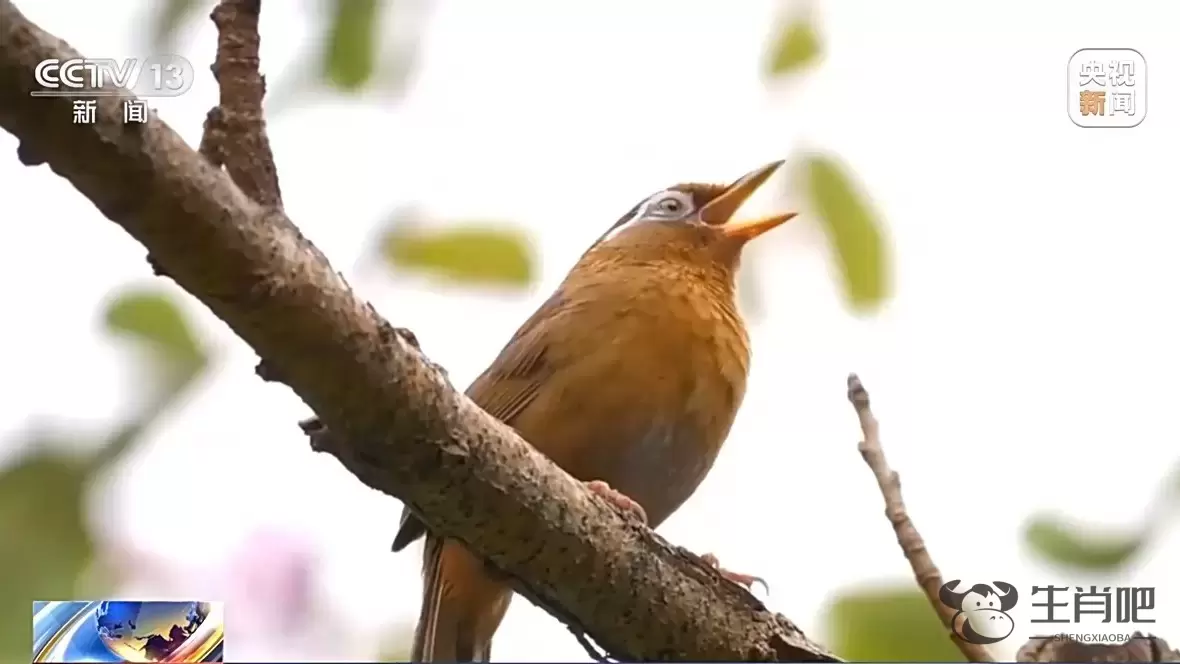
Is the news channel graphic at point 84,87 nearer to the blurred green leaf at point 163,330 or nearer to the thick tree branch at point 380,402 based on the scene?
the thick tree branch at point 380,402

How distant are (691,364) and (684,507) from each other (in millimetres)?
278

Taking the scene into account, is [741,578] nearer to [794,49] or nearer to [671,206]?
[671,206]

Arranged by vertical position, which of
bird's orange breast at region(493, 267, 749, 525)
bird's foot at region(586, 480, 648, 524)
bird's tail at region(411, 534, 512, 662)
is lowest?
bird's tail at region(411, 534, 512, 662)

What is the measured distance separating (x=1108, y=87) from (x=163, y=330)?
60.5 inches

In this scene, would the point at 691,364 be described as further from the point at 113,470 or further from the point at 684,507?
the point at 113,470

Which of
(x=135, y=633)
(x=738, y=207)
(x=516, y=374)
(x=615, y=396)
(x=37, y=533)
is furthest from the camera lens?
(x=738, y=207)

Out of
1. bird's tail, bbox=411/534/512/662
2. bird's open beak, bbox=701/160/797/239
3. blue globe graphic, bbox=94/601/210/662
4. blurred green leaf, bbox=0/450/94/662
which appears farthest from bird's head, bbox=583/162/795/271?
blurred green leaf, bbox=0/450/94/662

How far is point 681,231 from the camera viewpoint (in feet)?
7.65

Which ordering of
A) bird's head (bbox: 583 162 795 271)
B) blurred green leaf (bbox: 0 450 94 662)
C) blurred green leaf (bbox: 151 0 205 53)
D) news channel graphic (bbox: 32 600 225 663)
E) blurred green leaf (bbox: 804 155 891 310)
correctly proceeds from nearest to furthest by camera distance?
1. blurred green leaf (bbox: 0 450 94 662)
2. blurred green leaf (bbox: 151 0 205 53)
3. blurred green leaf (bbox: 804 155 891 310)
4. news channel graphic (bbox: 32 600 225 663)
5. bird's head (bbox: 583 162 795 271)

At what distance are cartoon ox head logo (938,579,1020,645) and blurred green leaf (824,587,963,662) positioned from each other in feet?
0.62

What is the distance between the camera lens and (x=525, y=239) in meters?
1.49

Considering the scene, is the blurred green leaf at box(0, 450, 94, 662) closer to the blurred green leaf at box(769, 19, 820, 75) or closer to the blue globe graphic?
the blue globe graphic

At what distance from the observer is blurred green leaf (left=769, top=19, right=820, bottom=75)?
1.41 metres

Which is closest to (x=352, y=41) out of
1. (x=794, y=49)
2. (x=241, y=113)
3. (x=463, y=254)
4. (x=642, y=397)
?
(x=241, y=113)
